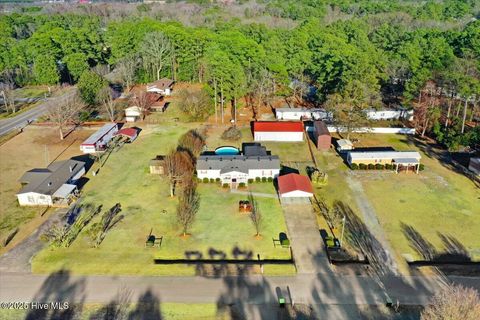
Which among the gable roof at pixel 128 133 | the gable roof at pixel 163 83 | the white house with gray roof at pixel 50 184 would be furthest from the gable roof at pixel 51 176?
the gable roof at pixel 163 83

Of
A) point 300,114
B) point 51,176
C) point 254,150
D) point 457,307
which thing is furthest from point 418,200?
point 51,176

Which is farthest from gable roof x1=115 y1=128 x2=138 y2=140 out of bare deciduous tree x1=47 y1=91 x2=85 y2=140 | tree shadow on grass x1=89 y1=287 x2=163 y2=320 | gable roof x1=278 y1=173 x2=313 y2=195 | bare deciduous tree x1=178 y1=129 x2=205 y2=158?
tree shadow on grass x1=89 y1=287 x2=163 y2=320

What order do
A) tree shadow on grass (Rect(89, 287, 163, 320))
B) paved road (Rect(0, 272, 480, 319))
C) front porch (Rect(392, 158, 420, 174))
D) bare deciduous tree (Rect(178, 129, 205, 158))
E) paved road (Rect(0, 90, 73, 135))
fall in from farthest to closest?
1. paved road (Rect(0, 90, 73, 135))
2. bare deciduous tree (Rect(178, 129, 205, 158))
3. front porch (Rect(392, 158, 420, 174))
4. paved road (Rect(0, 272, 480, 319))
5. tree shadow on grass (Rect(89, 287, 163, 320))

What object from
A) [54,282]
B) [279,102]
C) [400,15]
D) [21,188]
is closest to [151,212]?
[54,282]

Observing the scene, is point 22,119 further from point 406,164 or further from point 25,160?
point 406,164

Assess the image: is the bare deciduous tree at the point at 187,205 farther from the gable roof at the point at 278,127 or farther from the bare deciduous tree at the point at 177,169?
the gable roof at the point at 278,127

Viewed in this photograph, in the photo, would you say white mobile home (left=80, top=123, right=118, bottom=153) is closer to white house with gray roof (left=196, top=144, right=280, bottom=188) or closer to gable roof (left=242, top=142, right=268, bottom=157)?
white house with gray roof (left=196, top=144, right=280, bottom=188)
